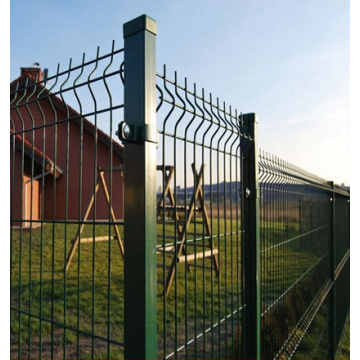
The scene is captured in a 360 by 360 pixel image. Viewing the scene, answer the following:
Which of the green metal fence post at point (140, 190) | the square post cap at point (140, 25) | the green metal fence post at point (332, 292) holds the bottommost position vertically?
the green metal fence post at point (332, 292)

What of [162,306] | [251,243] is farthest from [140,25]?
[162,306]

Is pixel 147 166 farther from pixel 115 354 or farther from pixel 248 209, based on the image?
pixel 115 354

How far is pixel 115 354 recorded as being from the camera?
10.8ft

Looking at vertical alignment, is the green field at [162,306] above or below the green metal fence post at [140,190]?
below

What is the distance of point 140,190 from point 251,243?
1423 millimetres

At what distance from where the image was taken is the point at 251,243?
2525mm

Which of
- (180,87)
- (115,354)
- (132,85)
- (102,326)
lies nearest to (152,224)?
(132,85)

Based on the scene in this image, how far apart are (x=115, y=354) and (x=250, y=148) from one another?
7.60 feet

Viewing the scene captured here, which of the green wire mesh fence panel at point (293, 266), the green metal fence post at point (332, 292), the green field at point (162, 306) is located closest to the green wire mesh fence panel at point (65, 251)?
the green field at point (162, 306)

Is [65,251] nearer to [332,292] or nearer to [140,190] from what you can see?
[140,190]

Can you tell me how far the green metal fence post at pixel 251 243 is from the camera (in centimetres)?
246

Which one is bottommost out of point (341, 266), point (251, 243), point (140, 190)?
point (341, 266)

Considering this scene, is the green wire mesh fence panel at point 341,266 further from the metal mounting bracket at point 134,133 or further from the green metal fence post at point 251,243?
the metal mounting bracket at point 134,133

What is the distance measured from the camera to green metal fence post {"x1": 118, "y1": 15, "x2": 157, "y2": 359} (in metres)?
1.33
